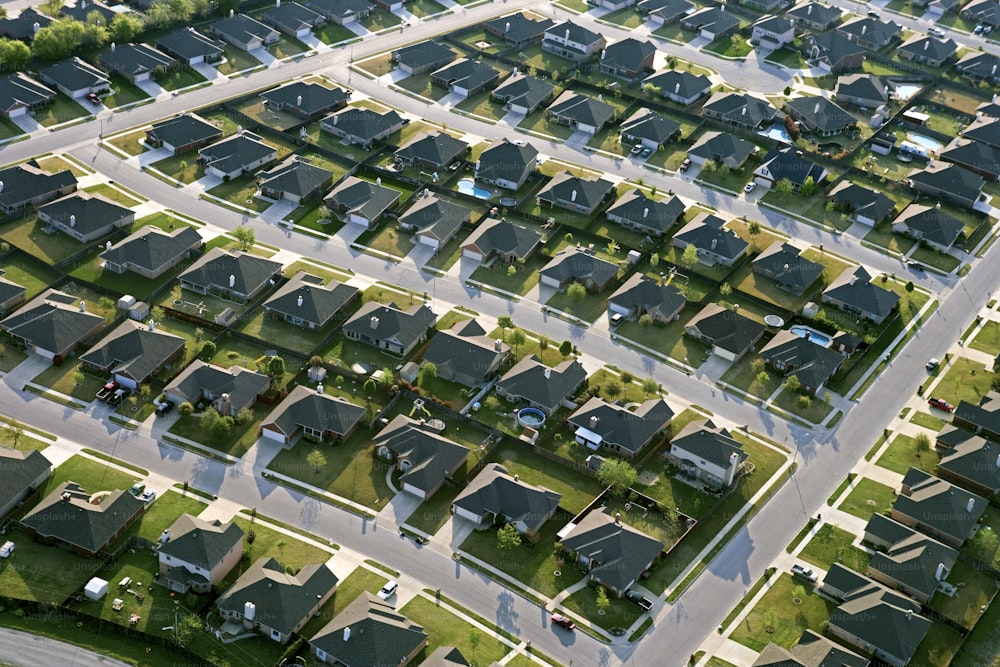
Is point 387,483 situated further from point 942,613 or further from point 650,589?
point 942,613

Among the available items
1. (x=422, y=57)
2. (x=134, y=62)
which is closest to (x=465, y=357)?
(x=422, y=57)

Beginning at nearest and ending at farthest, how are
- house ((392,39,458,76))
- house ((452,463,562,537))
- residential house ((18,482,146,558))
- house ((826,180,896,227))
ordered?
residential house ((18,482,146,558)) → house ((452,463,562,537)) → house ((826,180,896,227)) → house ((392,39,458,76))

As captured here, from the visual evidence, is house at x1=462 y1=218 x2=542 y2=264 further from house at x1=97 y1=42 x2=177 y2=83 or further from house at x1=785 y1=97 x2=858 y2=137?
house at x1=97 y1=42 x2=177 y2=83

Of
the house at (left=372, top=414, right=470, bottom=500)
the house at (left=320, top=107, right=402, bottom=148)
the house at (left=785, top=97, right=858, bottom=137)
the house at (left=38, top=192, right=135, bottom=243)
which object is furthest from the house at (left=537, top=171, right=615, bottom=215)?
the house at (left=38, top=192, right=135, bottom=243)

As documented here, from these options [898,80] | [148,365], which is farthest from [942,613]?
[898,80]

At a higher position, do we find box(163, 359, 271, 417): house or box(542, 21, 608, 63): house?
box(542, 21, 608, 63): house

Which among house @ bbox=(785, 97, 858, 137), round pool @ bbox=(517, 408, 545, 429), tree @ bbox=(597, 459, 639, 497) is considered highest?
house @ bbox=(785, 97, 858, 137)

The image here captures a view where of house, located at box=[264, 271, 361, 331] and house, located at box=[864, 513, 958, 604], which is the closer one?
house, located at box=[864, 513, 958, 604]
